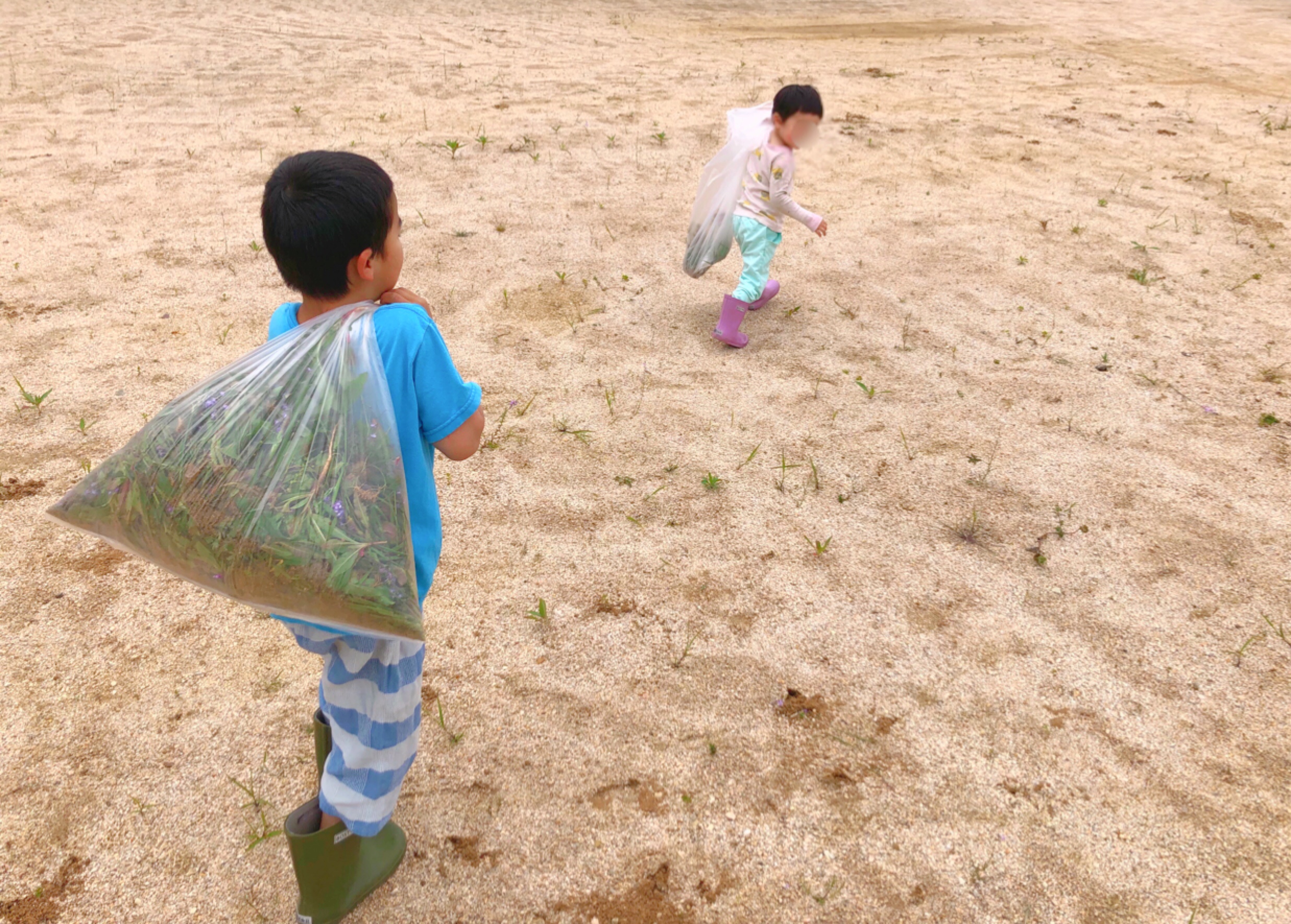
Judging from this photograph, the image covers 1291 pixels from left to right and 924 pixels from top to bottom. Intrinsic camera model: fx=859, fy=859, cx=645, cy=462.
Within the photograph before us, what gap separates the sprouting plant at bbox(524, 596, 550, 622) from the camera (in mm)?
2479

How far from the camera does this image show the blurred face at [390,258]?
4.69 feet

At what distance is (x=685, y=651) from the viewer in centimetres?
237

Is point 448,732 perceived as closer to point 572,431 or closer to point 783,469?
point 572,431

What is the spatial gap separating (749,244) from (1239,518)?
6.91 feet

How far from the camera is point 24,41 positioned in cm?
788

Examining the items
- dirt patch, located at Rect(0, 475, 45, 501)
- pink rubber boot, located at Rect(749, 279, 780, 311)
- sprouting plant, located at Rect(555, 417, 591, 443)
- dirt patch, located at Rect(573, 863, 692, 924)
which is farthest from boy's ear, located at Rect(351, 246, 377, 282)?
pink rubber boot, located at Rect(749, 279, 780, 311)

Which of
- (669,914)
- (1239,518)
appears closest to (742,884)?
(669,914)

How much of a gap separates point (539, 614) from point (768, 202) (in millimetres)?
2133

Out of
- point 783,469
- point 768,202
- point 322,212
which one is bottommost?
point 783,469

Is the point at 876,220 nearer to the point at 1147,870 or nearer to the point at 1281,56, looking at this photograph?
the point at 1147,870

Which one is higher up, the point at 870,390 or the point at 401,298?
the point at 401,298

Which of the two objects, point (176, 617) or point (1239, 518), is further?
point (1239, 518)

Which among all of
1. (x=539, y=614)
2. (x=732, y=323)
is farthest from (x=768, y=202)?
A: (x=539, y=614)

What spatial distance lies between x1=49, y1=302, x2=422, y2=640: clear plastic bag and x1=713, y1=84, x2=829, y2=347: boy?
257 cm
